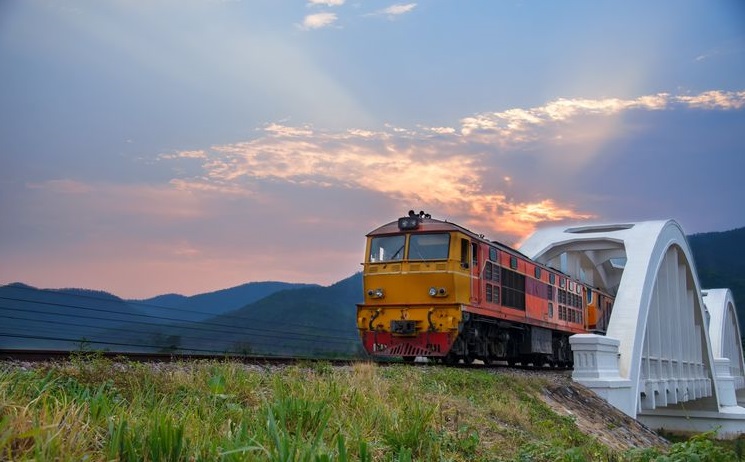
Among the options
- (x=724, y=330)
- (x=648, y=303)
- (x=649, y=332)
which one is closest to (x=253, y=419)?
(x=648, y=303)

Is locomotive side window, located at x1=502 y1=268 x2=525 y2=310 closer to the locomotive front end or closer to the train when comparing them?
the train

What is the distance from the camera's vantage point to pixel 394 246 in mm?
18156

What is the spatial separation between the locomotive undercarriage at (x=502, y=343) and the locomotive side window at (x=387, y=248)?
94.3 inches

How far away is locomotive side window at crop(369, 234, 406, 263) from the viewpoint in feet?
59.2

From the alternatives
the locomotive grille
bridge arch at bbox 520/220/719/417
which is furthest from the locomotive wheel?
bridge arch at bbox 520/220/719/417

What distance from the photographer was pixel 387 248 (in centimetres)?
1825

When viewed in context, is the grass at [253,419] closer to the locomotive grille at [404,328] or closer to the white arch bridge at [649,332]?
the locomotive grille at [404,328]

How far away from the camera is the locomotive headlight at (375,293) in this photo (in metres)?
17.7

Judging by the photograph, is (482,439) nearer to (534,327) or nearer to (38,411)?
(38,411)

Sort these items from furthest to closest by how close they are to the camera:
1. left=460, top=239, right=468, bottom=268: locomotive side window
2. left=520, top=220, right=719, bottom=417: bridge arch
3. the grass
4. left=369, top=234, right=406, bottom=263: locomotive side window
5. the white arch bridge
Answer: left=520, top=220, right=719, bottom=417: bridge arch → the white arch bridge → left=369, top=234, right=406, bottom=263: locomotive side window → left=460, top=239, right=468, bottom=268: locomotive side window → the grass

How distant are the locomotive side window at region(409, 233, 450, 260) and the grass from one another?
637 cm

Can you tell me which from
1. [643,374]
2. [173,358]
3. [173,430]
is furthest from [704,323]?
[173,430]

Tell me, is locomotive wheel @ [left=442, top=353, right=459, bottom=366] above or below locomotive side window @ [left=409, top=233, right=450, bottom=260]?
below

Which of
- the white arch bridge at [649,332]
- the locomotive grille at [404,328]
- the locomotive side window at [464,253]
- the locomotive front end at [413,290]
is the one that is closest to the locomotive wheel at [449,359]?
the locomotive front end at [413,290]
